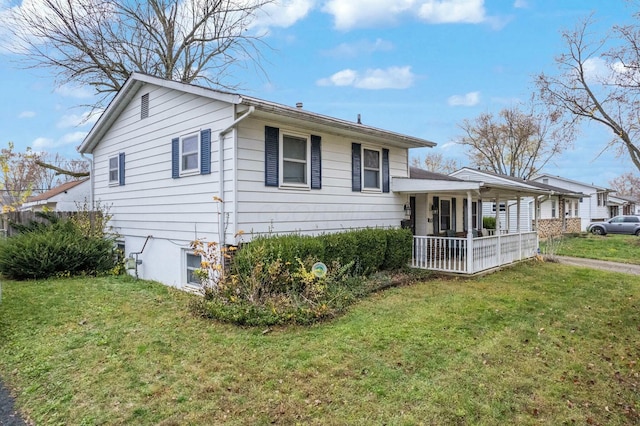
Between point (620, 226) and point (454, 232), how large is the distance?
67.1ft

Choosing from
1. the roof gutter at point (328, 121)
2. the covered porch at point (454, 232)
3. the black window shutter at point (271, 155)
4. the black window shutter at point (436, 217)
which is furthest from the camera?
the black window shutter at point (436, 217)

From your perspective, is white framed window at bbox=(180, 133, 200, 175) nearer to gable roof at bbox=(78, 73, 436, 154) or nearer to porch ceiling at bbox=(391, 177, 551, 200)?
gable roof at bbox=(78, 73, 436, 154)

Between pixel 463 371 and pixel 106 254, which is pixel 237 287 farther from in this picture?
pixel 106 254

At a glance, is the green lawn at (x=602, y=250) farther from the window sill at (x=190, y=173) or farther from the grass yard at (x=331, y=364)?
the window sill at (x=190, y=173)

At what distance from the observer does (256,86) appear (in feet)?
54.2

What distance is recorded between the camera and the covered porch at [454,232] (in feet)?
31.9

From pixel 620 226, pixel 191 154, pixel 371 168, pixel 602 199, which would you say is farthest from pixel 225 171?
pixel 602 199

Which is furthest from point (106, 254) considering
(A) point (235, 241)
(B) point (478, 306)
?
(B) point (478, 306)

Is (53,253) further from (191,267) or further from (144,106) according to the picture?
(144,106)

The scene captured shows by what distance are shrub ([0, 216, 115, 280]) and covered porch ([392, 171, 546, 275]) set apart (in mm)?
8633

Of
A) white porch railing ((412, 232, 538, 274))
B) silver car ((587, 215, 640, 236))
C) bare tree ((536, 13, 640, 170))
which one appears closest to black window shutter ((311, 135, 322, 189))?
white porch railing ((412, 232, 538, 274))

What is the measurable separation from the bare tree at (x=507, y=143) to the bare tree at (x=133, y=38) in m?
26.1

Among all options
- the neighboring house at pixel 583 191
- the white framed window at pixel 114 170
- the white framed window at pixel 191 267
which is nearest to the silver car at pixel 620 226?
the neighboring house at pixel 583 191

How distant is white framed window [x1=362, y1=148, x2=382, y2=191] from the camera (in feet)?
33.0
